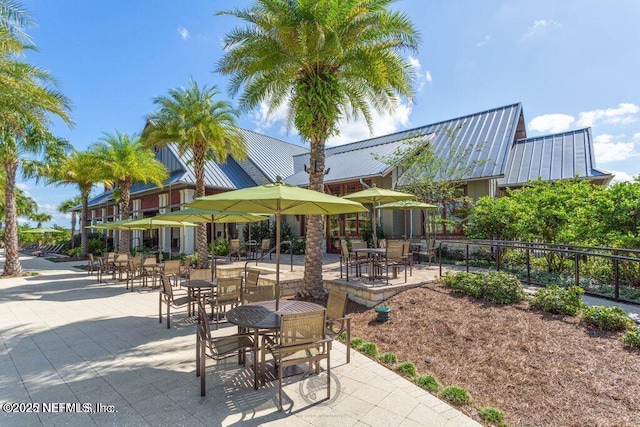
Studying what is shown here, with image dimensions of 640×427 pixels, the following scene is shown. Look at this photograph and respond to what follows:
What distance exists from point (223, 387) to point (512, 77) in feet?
54.6

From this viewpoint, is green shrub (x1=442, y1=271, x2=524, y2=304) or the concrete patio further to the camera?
green shrub (x1=442, y1=271, x2=524, y2=304)

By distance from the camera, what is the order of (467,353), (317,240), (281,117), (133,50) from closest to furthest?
1. (467,353)
2. (317,240)
3. (281,117)
4. (133,50)

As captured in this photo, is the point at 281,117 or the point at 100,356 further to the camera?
the point at 281,117

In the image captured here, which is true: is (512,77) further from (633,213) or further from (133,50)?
(133,50)

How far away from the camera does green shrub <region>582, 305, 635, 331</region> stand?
17.9 ft

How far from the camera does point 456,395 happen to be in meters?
4.15

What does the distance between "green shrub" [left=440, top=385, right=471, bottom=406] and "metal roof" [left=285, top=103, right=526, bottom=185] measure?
12.6 meters

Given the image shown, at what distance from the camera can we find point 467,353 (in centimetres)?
536

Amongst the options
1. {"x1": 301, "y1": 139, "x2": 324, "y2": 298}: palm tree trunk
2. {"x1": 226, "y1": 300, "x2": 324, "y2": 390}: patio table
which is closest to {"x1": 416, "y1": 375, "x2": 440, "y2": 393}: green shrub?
{"x1": 226, "y1": 300, "x2": 324, "y2": 390}: patio table

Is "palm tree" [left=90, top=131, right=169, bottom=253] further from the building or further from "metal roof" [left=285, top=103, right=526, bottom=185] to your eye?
"metal roof" [left=285, top=103, right=526, bottom=185]

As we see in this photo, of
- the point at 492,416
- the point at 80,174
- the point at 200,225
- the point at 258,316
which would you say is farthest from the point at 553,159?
the point at 80,174

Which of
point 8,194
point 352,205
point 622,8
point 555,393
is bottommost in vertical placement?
point 555,393

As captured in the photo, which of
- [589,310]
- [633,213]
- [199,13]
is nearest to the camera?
[589,310]

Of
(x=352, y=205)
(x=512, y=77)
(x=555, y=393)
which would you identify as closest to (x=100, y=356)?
(x=352, y=205)
